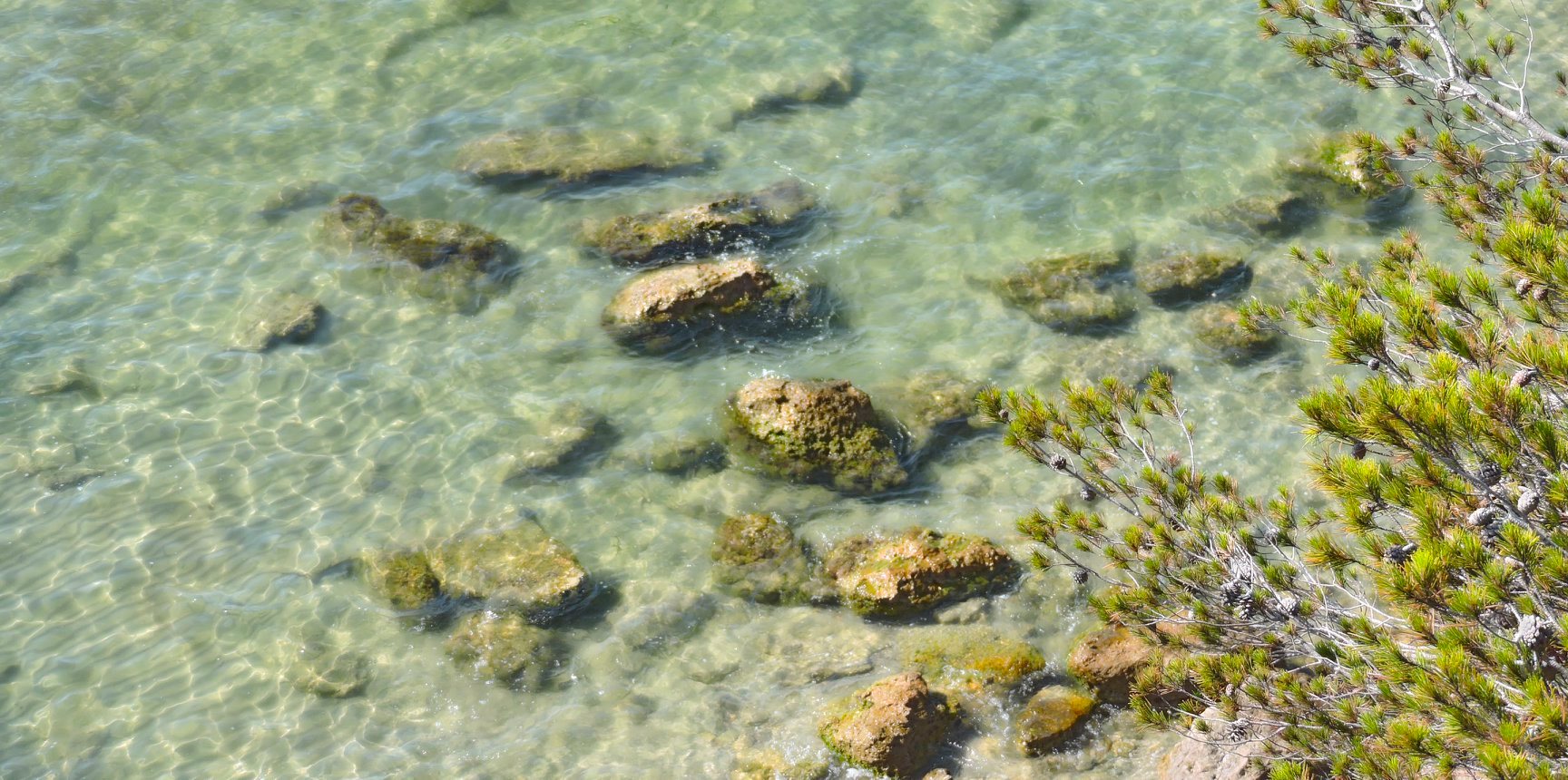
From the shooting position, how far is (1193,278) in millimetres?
11266

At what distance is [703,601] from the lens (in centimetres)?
884

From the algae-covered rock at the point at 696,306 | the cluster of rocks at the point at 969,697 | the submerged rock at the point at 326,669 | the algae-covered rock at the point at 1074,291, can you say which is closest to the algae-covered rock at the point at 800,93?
the algae-covered rock at the point at 696,306

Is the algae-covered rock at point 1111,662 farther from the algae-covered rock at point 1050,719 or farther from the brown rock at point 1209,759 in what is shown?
the brown rock at point 1209,759

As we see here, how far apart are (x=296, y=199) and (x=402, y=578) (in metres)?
5.94

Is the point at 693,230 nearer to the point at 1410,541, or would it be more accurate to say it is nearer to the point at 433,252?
the point at 433,252

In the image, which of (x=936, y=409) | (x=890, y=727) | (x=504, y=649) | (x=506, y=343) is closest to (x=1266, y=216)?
(x=936, y=409)

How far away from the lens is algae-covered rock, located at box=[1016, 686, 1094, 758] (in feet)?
24.9

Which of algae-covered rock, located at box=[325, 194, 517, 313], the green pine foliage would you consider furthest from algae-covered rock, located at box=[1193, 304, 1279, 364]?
algae-covered rock, located at box=[325, 194, 517, 313]

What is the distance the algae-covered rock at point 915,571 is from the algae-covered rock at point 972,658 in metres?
0.29

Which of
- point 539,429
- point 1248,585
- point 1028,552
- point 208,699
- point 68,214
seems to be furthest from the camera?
point 68,214

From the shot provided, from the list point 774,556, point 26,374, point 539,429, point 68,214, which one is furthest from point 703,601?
point 68,214

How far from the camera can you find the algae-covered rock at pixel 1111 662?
7.79 metres

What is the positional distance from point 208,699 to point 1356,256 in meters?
11.0

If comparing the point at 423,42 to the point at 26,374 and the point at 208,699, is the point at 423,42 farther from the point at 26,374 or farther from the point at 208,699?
the point at 208,699
